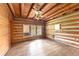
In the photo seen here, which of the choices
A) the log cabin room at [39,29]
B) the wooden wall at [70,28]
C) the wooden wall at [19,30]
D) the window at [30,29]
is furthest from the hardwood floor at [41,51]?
the window at [30,29]

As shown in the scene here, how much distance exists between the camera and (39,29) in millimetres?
5852

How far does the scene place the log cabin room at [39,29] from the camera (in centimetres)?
246

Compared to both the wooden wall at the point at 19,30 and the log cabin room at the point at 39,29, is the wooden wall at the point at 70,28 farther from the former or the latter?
the wooden wall at the point at 19,30

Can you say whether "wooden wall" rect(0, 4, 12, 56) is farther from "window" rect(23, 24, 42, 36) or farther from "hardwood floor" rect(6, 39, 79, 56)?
"window" rect(23, 24, 42, 36)

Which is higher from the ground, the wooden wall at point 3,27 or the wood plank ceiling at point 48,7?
the wood plank ceiling at point 48,7

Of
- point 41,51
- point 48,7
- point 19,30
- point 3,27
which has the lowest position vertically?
point 41,51

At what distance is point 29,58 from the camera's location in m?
0.87

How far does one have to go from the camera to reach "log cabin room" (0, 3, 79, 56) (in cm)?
246

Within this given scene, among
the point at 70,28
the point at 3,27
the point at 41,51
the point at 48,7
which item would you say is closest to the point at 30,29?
the point at 70,28

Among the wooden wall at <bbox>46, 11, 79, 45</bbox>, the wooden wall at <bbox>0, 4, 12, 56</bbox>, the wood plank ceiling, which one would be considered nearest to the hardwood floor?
the wooden wall at <bbox>0, 4, 12, 56</bbox>

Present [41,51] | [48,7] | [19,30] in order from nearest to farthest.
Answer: [41,51] → [48,7] → [19,30]

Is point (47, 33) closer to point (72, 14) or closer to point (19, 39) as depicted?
point (19, 39)

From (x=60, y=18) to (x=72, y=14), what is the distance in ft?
2.65

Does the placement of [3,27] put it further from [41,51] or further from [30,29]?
[30,29]
